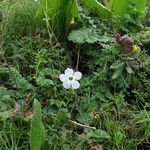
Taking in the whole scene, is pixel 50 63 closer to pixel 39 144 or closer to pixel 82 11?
pixel 82 11

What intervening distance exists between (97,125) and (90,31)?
582mm

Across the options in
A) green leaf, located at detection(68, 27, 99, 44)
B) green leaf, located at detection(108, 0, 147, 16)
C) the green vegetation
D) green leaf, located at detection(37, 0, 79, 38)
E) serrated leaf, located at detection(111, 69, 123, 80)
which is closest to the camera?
the green vegetation

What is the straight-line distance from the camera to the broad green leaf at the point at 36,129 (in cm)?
160

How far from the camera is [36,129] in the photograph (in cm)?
161

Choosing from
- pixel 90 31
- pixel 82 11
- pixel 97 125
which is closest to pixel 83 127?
pixel 97 125

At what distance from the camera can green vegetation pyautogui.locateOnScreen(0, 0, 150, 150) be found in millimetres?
1760

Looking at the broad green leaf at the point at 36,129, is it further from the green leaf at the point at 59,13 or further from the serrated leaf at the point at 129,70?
the green leaf at the point at 59,13

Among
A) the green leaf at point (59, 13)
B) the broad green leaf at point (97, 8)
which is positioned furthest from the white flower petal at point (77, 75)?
the broad green leaf at point (97, 8)

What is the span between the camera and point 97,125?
1.89 m

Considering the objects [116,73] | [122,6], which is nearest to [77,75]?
[116,73]

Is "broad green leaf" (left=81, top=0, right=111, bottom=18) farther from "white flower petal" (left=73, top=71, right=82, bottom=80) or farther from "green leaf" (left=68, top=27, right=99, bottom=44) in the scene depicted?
"white flower petal" (left=73, top=71, right=82, bottom=80)

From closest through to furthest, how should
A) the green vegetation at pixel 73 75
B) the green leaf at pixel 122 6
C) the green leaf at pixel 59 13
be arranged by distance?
1. the green vegetation at pixel 73 75
2. the green leaf at pixel 59 13
3. the green leaf at pixel 122 6

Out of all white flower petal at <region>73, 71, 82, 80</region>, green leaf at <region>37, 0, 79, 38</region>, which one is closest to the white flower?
white flower petal at <region>73, 71, 82, 80</region>

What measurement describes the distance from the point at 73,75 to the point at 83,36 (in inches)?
14.2
